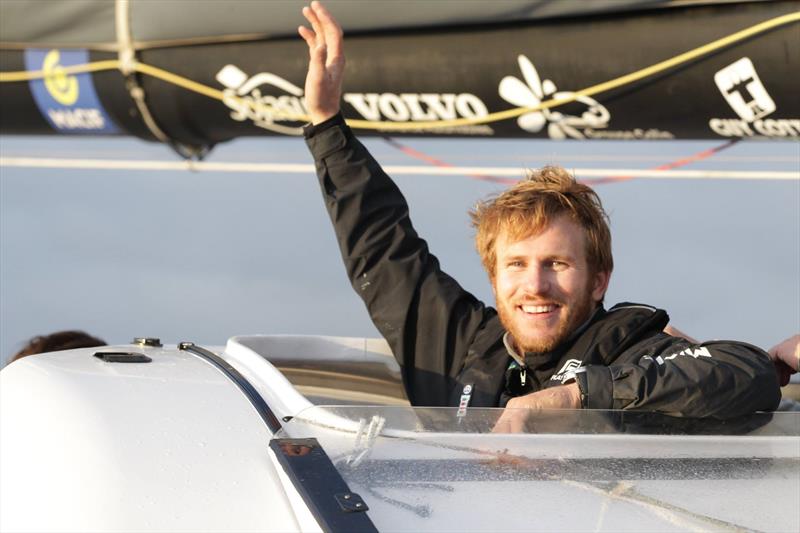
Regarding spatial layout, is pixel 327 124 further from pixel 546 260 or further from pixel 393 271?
pixel 546 260

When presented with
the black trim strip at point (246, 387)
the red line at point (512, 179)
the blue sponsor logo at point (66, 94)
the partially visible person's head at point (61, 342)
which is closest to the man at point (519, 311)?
the black trim strip at point (246, 387)

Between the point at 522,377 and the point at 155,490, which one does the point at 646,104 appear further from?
the point at 155,490

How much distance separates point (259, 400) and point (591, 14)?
1.52 meters

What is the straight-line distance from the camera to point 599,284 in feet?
6.26

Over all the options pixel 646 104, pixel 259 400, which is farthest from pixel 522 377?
pixel 646 104

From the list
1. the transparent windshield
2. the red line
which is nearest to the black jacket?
the transparent windshield

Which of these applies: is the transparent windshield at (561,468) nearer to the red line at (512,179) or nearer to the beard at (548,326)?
the beard at (548,326)

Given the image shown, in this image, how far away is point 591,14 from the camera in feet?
8.66

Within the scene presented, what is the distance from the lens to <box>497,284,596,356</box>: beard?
183cm

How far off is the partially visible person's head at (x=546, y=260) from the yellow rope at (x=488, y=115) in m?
0.82

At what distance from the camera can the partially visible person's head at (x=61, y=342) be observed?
216 cm

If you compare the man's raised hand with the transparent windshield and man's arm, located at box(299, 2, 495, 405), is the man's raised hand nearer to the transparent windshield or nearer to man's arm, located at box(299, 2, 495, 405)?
man's arm, located at box(299, 2, 495, 405)

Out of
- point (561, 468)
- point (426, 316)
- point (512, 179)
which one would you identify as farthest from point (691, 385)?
point (512, 179)

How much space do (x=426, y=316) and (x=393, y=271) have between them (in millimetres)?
103
